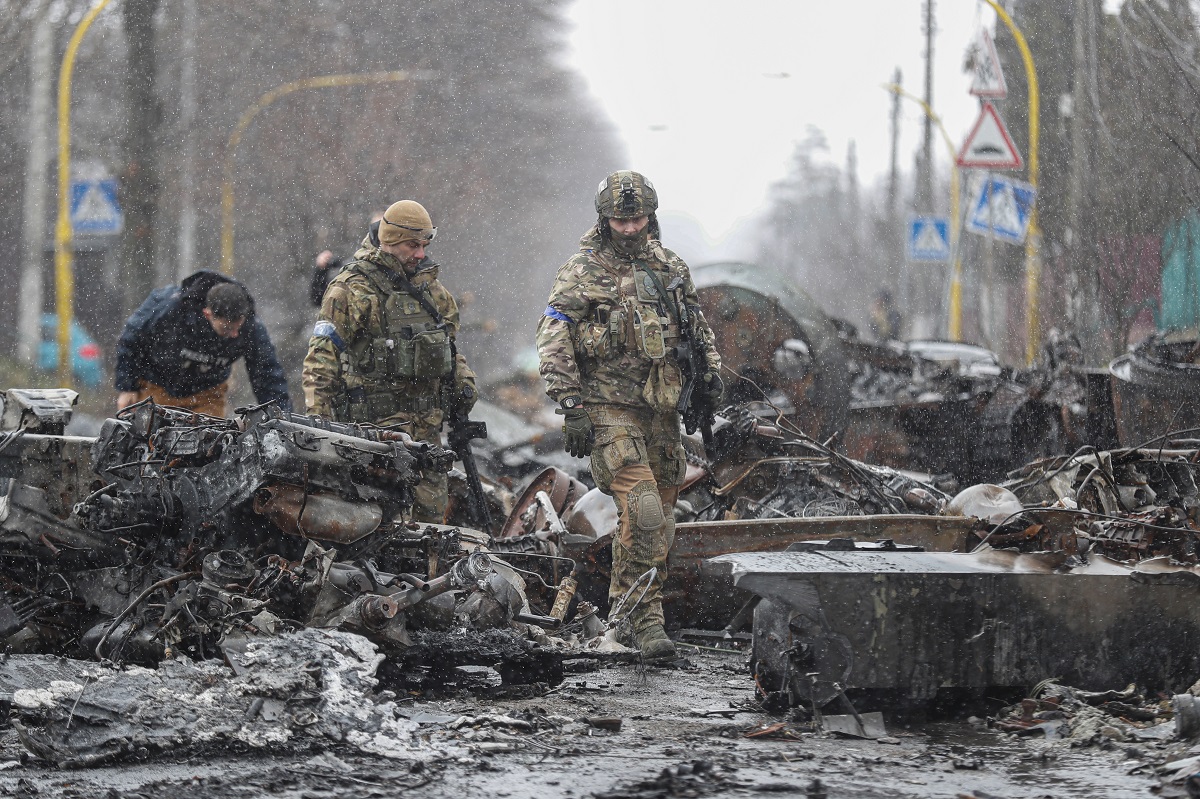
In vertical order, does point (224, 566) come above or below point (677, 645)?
above

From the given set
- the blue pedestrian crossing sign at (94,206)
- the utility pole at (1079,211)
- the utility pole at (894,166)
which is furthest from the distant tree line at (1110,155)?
the utility pole at (894,166)

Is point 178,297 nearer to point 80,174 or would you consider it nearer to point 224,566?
point 224,566

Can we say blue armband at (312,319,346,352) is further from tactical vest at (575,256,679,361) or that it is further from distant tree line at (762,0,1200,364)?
distant tree line at (762,0,1200,364)

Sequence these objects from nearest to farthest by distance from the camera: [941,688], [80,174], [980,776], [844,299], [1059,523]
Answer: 1. [980,776]
2. [941,688]
3. [1059,523]
4. [80,174]
5. [844,299]

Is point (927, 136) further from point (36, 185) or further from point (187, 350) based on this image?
point (187, 350)

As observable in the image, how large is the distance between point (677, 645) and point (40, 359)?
25.4 m

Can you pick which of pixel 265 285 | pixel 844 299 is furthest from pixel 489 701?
pixel 844 299

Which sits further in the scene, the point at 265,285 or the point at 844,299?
the point at 844,299

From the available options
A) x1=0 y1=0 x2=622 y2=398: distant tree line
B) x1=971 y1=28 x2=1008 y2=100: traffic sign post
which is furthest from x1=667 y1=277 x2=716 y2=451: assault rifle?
x1=0 y1=0 x2=622 y2=398: distant tree line

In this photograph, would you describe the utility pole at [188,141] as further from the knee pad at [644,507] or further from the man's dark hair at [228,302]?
the knee pad at [644,507]

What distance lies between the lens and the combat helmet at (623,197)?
6.92m

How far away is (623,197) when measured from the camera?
6.91m

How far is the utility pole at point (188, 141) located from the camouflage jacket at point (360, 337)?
82.1 ft

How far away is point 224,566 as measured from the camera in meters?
5.21
